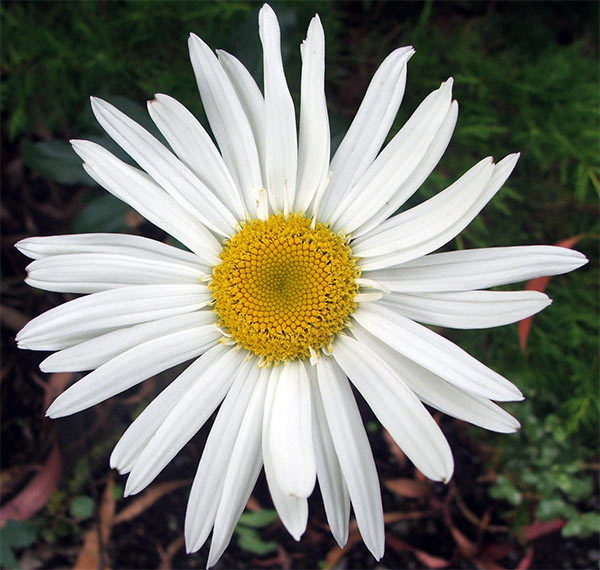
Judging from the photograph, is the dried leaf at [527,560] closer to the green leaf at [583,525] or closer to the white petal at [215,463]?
the green leaf at [583,525]

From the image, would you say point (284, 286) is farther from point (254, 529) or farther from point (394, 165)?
point (254, 529)

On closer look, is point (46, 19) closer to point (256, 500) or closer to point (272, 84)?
point (272, 84)


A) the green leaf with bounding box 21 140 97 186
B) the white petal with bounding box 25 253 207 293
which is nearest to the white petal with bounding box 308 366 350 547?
the white petal with bounding box 25 253 207 293

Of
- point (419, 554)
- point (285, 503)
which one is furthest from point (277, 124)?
point (419, 554)

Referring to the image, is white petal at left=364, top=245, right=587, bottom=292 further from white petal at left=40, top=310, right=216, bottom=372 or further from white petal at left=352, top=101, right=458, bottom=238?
white petal at left=40, top=310, right=216, bottom=372

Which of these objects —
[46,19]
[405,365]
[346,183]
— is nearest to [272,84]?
[346,183]

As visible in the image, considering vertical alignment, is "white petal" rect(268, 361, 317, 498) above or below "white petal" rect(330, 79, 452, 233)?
below
